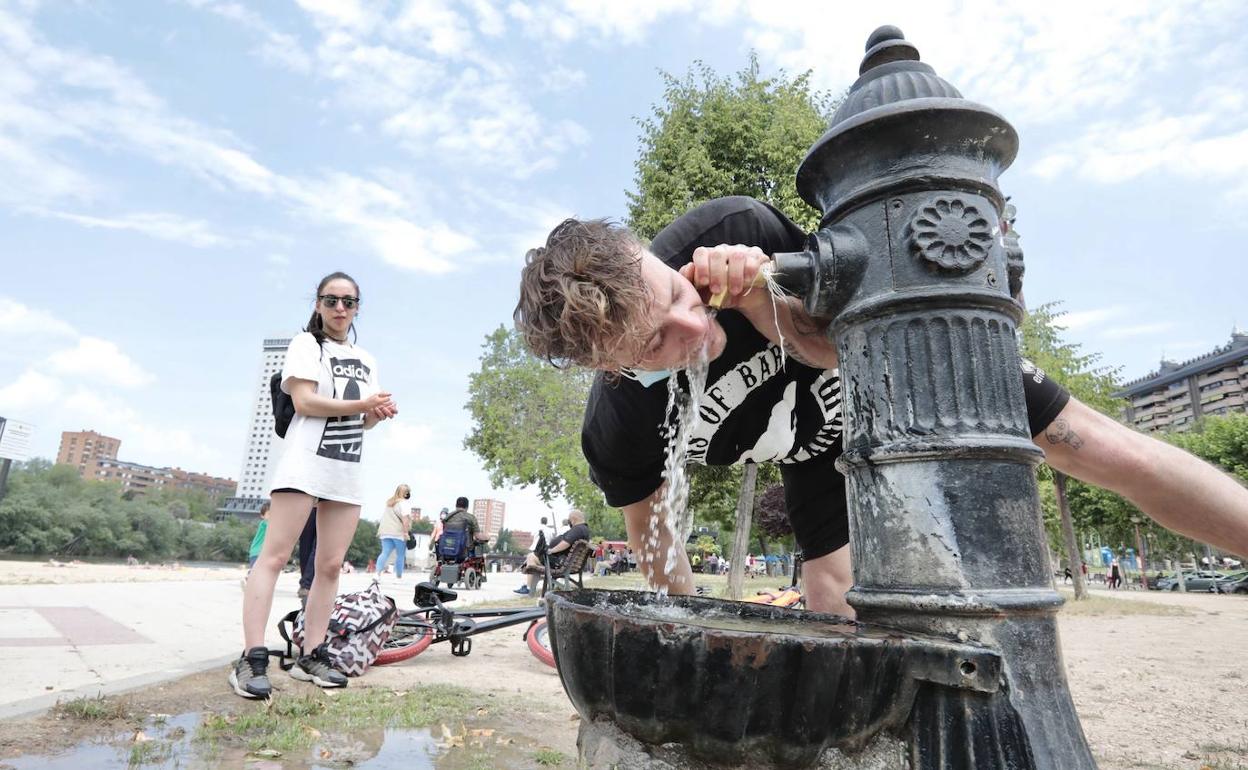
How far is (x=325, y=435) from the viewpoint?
3361 millimetres

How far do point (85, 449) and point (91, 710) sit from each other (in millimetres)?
170836

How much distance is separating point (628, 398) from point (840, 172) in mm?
895

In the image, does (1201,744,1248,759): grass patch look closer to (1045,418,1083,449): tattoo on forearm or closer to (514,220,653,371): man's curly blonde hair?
(1045,418,1083,449): tattoo on forearm

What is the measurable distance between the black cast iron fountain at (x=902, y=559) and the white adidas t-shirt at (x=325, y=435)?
2.16 meters

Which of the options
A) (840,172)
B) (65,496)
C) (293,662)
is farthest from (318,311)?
(65,496)

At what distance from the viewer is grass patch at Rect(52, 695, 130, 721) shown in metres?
2.43

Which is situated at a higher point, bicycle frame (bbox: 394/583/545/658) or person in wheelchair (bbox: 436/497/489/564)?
person in wheelchair (bbox: 436/497/489/564)

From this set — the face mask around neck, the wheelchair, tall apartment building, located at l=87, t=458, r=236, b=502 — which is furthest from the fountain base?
tall apartment building, located at l=87, t=458, r=236, b=502

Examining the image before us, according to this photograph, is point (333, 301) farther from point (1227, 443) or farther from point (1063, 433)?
point (1227, 443)

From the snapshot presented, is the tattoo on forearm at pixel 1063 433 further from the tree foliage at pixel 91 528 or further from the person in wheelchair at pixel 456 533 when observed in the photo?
the tree foliage at pixel 91 528

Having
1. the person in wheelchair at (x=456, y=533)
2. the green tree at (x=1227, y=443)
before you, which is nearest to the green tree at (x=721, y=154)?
the person in wheelchair at (x=456, y=533)

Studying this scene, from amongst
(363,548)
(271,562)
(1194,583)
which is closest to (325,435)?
(271,562)

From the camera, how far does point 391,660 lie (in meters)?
4.04

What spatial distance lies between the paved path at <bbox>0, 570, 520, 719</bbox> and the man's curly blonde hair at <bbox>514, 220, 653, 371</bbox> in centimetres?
232
